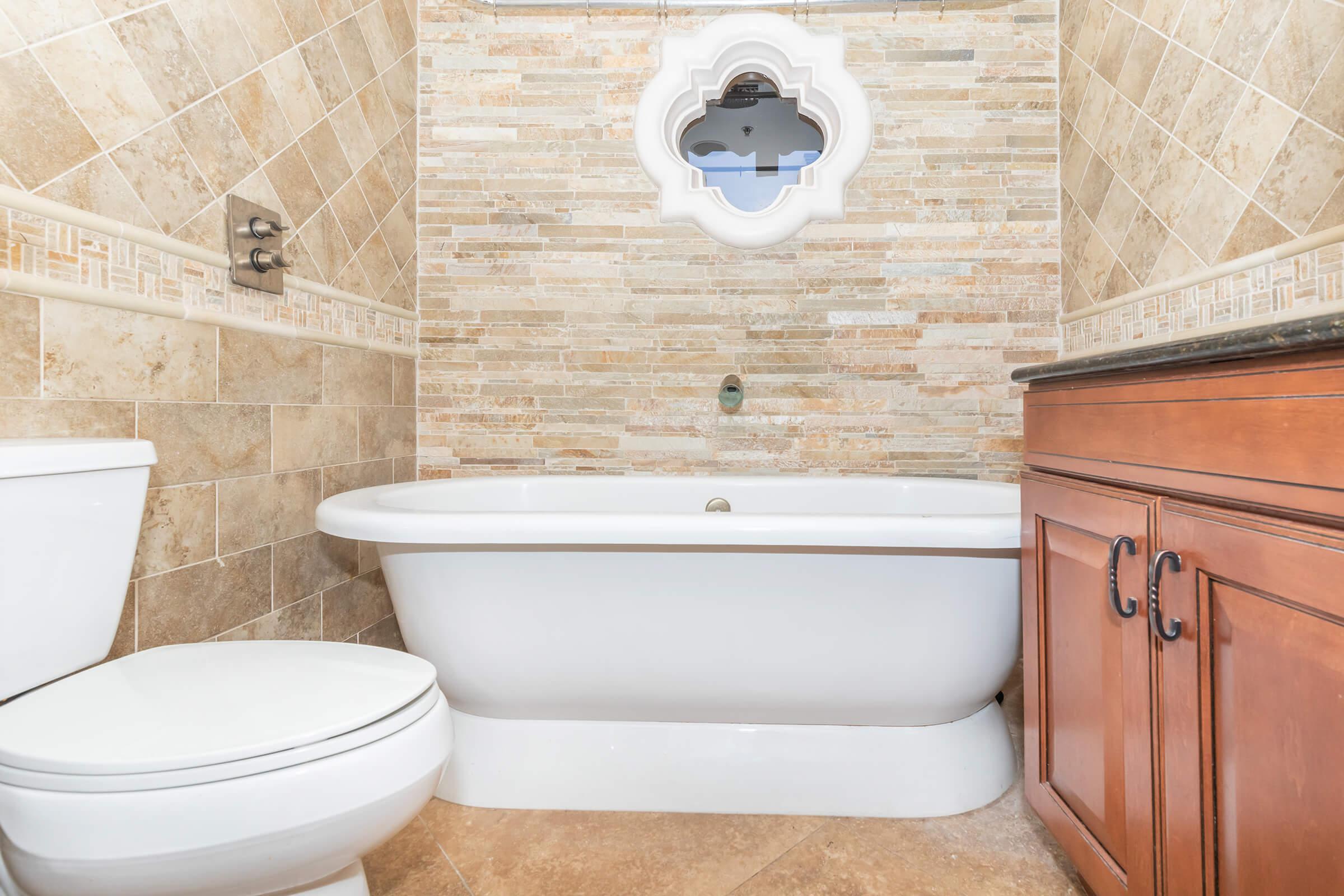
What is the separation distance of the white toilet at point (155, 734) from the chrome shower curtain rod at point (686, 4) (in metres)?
1.90

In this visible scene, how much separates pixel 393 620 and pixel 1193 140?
8.16 ft

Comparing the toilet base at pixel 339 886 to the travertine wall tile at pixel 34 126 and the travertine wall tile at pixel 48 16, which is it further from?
the travertine wall tile at pixel 48 16

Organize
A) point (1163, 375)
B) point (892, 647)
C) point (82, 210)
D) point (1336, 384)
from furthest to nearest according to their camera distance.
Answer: point (892, 647)
point (82, 210)
point (1163, 375)
point (1336, 384)

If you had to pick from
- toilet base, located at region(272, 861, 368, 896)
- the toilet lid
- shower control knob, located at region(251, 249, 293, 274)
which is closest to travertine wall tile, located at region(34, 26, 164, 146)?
shower control knob, located at region(251, 249, 293, 274)

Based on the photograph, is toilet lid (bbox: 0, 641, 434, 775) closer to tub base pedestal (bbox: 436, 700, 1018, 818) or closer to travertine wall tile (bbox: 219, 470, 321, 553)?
travertine wall tile (bbox: 219, 470, 321, 553)

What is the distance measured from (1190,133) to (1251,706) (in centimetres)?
146

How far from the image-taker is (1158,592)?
0.81m

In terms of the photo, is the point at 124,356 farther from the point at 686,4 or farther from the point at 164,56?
the point at 686,4

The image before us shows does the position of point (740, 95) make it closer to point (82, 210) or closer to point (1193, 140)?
point (1193, 140)

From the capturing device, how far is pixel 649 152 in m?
2.20

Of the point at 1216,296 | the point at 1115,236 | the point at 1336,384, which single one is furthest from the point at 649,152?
the point at 1336,384

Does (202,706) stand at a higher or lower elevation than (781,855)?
higher

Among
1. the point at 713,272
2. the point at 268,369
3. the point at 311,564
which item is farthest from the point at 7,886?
the point at 713,272

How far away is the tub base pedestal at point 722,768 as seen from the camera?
1.38 m
